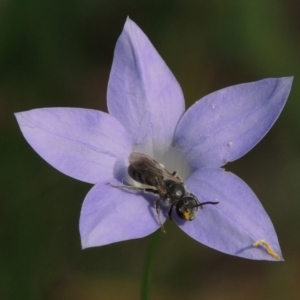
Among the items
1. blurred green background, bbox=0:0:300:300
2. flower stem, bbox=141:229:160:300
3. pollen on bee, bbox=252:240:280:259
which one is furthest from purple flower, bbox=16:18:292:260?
blurred green background, bbox=0:0:300:300

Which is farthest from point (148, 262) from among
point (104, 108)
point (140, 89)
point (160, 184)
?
point (104, 108)

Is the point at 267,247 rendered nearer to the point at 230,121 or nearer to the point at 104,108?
the point at 230,121

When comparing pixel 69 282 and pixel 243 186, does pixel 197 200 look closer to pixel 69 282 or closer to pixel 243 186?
pixel 243 186

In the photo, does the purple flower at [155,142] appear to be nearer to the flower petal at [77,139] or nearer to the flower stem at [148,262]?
the flower petal at [77,139]

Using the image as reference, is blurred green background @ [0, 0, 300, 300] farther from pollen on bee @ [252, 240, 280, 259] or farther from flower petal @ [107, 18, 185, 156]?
pollen on bee @ [252, 240, 280, 259]

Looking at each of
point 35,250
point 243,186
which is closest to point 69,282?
point 35,250
